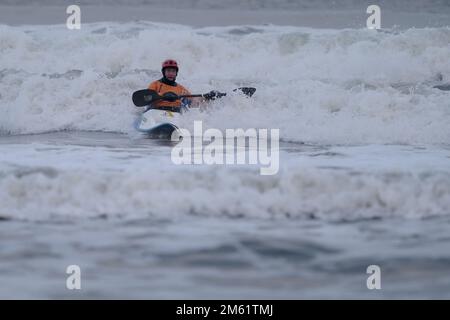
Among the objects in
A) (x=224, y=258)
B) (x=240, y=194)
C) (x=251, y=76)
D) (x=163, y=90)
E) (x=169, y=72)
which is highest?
(x=251, y=76)

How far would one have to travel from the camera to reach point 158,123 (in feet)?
26.1

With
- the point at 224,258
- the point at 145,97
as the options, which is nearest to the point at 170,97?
the point at 145,97

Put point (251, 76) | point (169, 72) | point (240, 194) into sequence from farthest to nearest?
1. point (251, 76)
2. point (169, 72)
3. point (240, 194)

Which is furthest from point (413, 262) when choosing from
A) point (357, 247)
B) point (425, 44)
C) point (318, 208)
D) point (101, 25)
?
point (101, 25)

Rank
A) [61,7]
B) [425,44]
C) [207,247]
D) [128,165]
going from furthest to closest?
1. [61,7]
2. [425,44]
3. [128,165]
4. [207,247]

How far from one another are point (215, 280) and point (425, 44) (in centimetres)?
842

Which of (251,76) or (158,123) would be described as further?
(251,76)

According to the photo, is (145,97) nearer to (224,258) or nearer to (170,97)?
(170,97)

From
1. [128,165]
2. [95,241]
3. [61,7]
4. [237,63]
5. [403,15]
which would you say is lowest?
[95,241]

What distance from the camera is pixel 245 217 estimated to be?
4930 millimetres

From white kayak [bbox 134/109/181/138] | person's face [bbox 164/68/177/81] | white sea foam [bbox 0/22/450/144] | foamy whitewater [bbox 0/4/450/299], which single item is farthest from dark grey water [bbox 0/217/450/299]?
person's face [bbox 164/68/177/81]

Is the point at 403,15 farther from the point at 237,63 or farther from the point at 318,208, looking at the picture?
the point at 318,208

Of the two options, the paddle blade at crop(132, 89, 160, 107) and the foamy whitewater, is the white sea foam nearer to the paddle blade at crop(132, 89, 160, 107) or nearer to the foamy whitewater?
the foamy whitewater

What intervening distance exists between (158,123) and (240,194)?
295 centimetres
